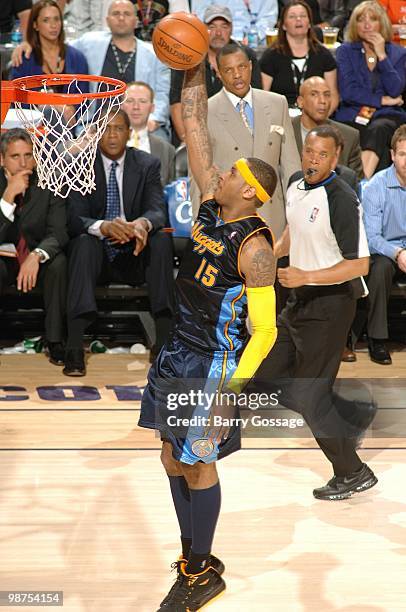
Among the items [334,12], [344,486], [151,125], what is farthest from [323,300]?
[334,12]

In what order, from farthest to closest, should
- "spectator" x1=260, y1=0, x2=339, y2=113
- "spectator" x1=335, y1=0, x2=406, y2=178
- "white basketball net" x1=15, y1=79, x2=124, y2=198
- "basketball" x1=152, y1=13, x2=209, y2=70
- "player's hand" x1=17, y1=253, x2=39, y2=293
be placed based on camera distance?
"spectator" x1=335, y1=0, x2=406, y2=178, "spectator" x1=260, y1=0, x2=339, y2=113, "player's hand" x1=17, y1=253, x2=39, y2=293, "white basketball net" x1=15, y1=79, x2=124, y2=198, "basketball" x1=152, y1=13, x2=209, y2=70

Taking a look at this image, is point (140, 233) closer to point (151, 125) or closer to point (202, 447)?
point (151, 125)

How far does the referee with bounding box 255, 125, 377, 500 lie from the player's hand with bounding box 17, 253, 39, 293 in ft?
7.37

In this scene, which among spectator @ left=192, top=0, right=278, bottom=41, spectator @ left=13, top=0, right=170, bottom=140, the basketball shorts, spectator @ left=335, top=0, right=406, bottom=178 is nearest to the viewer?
the basketball shorts

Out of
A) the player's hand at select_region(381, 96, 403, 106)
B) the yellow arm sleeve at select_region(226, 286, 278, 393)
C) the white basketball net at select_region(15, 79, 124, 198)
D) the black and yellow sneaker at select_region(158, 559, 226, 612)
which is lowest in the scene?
the black and yellow sneaker at select_region(158, 559, 226, 612)

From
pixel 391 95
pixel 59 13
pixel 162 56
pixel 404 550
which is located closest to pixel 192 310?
pixel 162 56

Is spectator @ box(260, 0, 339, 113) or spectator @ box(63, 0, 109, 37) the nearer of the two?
spectator @ box(260, 0, 339, 113)

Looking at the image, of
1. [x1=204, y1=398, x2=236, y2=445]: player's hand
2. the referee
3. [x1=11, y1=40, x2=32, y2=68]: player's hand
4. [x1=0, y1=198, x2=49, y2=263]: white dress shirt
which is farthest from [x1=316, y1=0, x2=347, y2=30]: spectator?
[x1=204, y1=398, x2=236, y2=445]: player's hand

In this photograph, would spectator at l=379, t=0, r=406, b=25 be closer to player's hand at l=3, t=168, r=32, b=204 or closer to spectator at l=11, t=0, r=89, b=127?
spectator at l=11, t=0, r=89, b=127

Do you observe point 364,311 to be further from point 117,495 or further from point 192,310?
point 192,310

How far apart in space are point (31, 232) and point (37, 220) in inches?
3.9

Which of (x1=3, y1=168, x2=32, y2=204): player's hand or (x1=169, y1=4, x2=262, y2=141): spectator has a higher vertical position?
(x1=169, y1=4, x2=262, y2=141): spectator

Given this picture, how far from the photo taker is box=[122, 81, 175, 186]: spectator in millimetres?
7695

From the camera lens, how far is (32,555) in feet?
14.2
